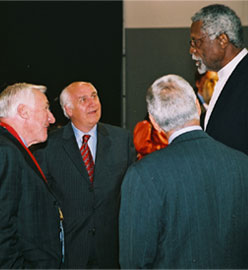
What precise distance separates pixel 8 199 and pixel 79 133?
1.34 meters

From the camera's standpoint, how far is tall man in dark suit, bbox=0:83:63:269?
1.64 meters

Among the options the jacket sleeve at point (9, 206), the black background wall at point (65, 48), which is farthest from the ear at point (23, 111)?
the black background wall at point (65, 48)

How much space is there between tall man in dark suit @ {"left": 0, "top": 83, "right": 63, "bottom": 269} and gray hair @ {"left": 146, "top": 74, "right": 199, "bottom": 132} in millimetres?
695

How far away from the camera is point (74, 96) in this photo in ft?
10.1

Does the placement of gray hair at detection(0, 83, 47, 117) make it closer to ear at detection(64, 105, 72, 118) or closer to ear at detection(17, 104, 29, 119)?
ear at detection(17, 104, 29, 119)

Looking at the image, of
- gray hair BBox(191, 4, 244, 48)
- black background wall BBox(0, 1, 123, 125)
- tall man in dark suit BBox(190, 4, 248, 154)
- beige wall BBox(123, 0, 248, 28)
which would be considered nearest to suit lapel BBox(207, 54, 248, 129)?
tall man in dark suit BBox(190, 4, 248, 154)

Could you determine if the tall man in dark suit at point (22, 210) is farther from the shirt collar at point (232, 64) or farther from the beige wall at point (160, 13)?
the beige wall at point (160, 13)

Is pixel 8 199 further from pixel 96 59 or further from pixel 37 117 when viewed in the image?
pixel 96 59

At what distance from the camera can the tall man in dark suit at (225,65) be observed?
76.7 inches

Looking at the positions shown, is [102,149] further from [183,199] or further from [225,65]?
[183,199]

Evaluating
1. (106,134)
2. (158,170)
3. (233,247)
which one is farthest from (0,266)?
(106,134)

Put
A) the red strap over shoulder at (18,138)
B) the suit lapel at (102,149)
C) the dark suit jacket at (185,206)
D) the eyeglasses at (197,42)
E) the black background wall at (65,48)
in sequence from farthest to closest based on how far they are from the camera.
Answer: the black background wall at (65,48), the suit lapel at (102,149), the eyeglasses at (197,42), the red strap over shoulder at (18,138), the dark suit jacket at (185,206)

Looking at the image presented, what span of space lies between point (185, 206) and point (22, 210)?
786 mm

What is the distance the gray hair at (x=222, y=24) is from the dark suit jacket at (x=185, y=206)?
33.9 inches
